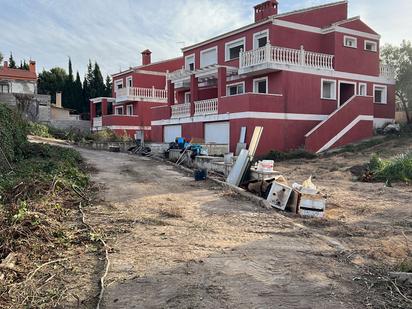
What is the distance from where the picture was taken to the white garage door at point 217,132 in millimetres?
21155

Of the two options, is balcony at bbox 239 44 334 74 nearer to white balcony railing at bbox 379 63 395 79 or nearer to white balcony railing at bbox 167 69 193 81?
white balcony railing at bbox 167 69 193 81

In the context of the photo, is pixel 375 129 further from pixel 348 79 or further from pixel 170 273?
pixel 170 273

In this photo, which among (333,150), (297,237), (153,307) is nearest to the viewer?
(153,307)

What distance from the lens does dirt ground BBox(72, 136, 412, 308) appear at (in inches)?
176

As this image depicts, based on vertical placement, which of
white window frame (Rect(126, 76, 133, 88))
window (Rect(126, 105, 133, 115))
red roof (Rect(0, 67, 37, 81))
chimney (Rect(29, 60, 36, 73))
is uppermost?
chimney (Rect(29, 60, 36, 73))

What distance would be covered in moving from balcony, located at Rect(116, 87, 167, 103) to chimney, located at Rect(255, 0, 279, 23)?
13.5 m

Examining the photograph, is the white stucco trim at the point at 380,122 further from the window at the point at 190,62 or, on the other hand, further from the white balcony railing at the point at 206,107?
the window at the point at 190,62

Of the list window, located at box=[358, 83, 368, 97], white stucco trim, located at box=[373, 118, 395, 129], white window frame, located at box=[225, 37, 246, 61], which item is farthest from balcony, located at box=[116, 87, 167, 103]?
white stucco trim, located at box=[373, 118, 395, 129]

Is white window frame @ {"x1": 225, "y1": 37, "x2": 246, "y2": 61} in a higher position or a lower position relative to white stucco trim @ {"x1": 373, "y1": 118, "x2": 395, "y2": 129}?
higher

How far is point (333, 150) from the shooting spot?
20.6 meters

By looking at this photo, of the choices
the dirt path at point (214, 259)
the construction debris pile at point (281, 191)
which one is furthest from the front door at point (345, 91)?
the dirt path at point (214, 259)

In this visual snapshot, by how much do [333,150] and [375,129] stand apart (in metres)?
5.76

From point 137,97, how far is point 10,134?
2105 cm

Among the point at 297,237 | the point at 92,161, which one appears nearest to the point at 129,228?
the point at 297,237
